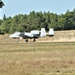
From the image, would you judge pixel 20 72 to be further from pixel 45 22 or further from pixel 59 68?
pixel 45 22

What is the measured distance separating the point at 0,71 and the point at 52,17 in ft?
595

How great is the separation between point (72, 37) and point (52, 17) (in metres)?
65.4

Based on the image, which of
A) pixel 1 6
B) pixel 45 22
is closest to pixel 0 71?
pixel 1 6

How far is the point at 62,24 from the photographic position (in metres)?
192

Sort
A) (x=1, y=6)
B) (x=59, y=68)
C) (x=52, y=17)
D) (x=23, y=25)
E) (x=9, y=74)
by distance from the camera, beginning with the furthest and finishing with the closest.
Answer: (x=52, y=17) → (x=23, y=25) → (x=1, y=6) → (x=59, y=68) → (x=9, y=74)

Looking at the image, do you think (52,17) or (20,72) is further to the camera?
(52,17)

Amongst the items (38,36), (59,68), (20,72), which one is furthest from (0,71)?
(38,36)

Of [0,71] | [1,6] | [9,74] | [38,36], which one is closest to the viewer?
[9,74]

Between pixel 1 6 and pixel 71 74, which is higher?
pixel 1 6

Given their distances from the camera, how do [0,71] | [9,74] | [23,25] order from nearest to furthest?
[9,74] < [0,71] < [23,25]

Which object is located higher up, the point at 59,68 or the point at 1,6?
the point at 1,6

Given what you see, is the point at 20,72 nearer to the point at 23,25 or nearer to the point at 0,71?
the point at 0,71

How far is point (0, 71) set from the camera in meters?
17.6

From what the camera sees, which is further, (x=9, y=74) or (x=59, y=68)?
(x=59, y=68)
